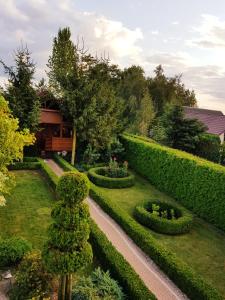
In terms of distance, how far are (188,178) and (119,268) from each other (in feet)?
33.6

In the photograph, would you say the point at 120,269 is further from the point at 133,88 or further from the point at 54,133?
the point at 133,88

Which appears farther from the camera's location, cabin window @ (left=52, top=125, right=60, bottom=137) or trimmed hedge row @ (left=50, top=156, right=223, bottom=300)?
cabin window @ (left=52, top=125, right=60, bottom=137)

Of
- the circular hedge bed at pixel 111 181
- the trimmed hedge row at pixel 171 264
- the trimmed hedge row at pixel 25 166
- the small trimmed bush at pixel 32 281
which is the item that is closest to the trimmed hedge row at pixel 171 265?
the trimmed hedge row at pixel 171 264

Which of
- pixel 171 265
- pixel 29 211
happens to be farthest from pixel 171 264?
pixel 29 211

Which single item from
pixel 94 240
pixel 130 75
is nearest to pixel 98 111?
pixel 94 240

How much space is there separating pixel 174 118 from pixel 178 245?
19.6 m

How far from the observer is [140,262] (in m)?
12.0

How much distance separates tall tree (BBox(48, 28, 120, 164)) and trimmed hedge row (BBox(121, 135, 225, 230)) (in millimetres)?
3978

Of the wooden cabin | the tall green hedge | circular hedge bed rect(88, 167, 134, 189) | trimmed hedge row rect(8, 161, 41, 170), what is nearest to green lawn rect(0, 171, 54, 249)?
trimmed hedge row rect(8, 161, 41, 170)

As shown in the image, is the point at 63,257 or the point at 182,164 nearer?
the point at 63,257

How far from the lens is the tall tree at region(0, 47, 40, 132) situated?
23.1 m

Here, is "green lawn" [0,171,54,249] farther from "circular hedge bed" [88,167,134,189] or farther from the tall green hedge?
the tall green hedge

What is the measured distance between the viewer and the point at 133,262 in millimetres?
11961

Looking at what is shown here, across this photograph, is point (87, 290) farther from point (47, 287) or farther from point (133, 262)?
point (133, 262)
